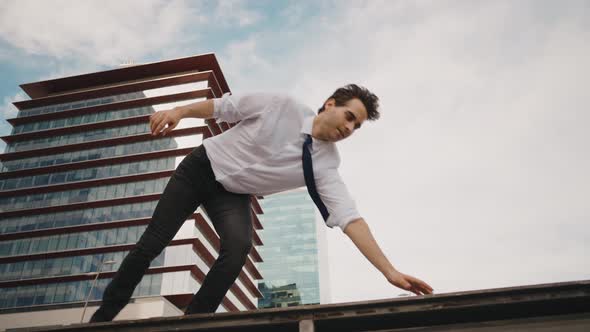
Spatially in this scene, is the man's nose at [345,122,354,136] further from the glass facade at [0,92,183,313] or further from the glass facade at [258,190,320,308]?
the glass facade at [258,190,320,308]

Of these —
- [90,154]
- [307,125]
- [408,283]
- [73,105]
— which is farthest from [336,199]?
[73,105]

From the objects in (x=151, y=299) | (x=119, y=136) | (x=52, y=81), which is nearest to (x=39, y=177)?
(x=119, y=136)

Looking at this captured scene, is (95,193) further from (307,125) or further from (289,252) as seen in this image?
(289,252)

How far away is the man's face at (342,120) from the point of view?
8.98 ft

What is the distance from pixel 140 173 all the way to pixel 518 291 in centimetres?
4573

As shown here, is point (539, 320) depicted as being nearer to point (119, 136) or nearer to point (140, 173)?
point (140, 173)

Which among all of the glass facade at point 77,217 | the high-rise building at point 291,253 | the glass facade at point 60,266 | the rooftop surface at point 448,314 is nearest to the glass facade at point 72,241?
the glass facade at point 60,266

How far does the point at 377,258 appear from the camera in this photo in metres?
2.49

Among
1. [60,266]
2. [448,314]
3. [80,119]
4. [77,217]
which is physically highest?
[80,119]

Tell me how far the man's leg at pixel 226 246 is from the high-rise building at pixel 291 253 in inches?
3205

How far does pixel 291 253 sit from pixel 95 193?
2061 inches

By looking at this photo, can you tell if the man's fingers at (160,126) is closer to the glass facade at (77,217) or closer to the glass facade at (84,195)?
the glass facade at (77,217)

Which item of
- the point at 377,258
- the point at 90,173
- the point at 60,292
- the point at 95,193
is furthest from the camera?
the point at 90,173

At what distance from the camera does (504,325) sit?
6.00 ft
